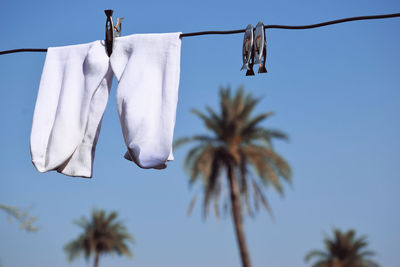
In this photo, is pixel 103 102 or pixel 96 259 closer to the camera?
pixel 103 102

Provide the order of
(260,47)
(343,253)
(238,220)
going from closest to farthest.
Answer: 1. (260,47)
2. (238,220)
3. (343,253)

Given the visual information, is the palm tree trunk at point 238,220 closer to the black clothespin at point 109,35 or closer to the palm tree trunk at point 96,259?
the black clothespin at point 109,35

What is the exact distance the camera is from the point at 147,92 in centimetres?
341

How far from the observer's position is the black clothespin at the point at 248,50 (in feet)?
11.0

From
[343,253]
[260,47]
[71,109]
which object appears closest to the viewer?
[260,47]

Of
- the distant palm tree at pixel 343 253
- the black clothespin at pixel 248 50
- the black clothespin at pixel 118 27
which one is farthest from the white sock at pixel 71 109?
the distant palm tree at pixel 343 253

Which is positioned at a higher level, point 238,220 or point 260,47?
point 238,220

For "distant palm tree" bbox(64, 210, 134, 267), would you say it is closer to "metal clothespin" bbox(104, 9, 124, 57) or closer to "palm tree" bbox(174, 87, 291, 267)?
"palm tree" bbox(174, 87, 291, 267)

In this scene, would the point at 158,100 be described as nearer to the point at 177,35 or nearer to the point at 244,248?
the point at 177,35

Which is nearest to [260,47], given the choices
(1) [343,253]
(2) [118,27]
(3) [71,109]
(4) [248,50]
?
(4) [248,50]

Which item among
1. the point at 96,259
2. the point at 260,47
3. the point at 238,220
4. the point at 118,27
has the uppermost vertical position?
the point at 96,259

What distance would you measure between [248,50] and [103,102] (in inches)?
34.0

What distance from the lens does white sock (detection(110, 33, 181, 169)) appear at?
129 inches

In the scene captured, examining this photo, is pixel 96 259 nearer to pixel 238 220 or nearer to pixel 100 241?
pixel 100 241
